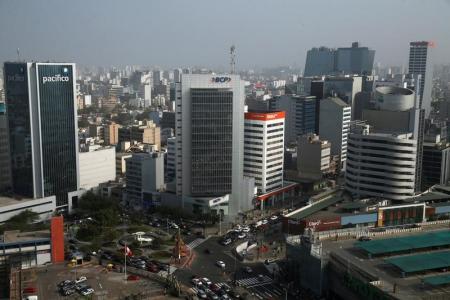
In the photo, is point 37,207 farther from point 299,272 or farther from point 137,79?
point 137,79

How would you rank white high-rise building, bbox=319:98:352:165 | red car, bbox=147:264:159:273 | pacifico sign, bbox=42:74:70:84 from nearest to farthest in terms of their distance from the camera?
red car, bbox=147:264:159:273, pacifico sign, bbox=42:74:70:84, white high-rise building, bbox=319:98:352:165

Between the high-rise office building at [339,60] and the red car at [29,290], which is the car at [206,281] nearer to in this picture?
the red car at [29,290]

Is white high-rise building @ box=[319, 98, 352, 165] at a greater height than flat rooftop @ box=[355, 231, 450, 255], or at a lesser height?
greater

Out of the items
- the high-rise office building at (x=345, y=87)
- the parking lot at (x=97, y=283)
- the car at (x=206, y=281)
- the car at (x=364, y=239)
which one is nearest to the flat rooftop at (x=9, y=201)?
the parking lot at (x=97, y=283)

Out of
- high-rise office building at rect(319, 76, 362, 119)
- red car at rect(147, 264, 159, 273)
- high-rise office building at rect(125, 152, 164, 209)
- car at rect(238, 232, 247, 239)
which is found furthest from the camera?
high-rise office building at rect(319, 76, 362, 119)

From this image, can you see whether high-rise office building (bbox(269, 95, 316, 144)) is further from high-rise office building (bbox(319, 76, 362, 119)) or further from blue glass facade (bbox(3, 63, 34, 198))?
blue glass facade (bbox(3, 63, 34, 198))

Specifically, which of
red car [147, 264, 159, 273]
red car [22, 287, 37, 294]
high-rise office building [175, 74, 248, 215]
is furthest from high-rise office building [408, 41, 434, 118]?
red car [22, 287, 37, 294]

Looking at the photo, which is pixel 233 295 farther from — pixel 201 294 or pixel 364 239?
pixel 364 239
